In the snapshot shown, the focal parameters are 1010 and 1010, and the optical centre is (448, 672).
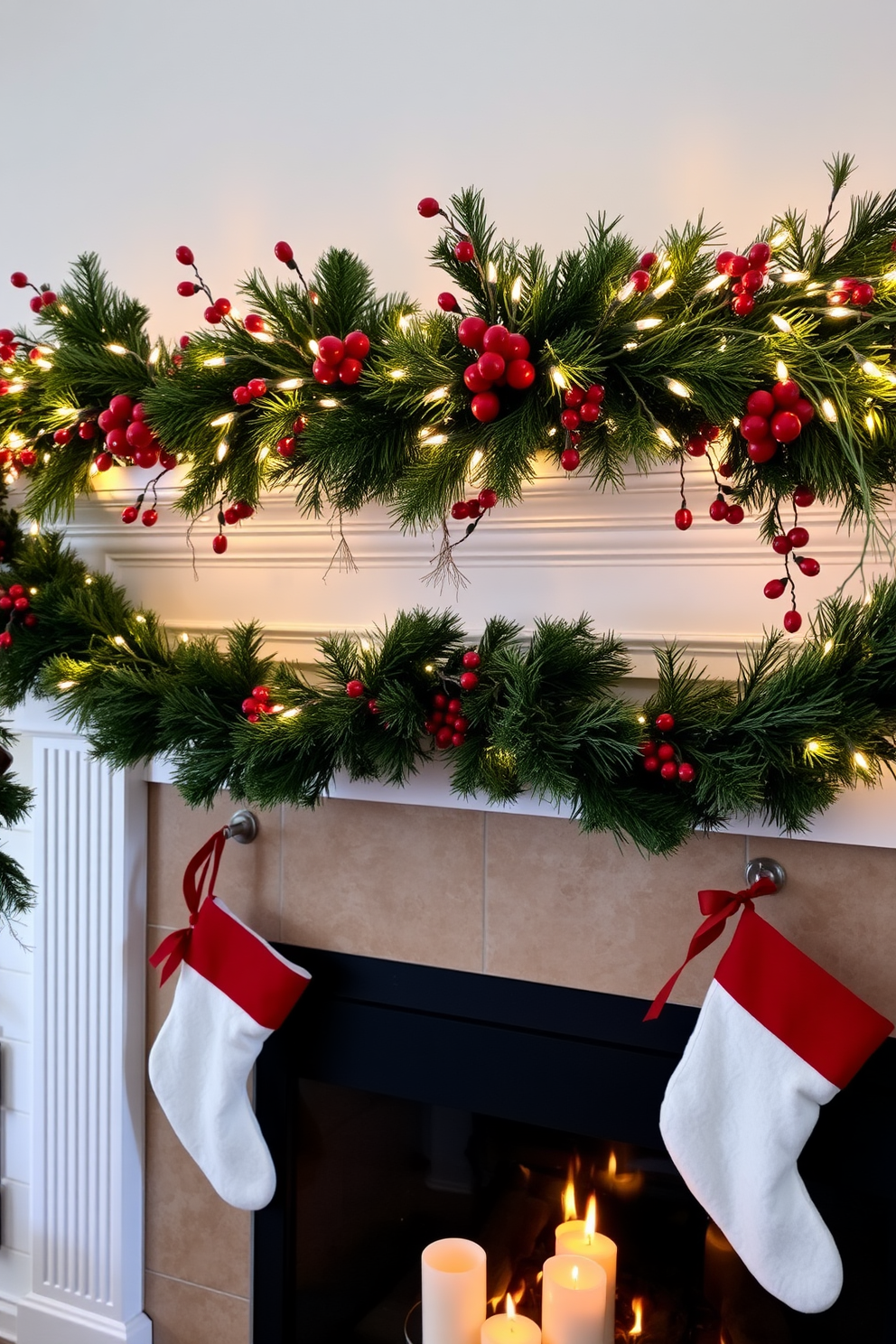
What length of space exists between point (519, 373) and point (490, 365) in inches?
1.1

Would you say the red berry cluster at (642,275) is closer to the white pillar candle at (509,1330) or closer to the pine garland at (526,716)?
the pine garland at (526,716)

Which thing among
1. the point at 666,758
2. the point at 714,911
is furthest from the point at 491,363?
the point at 714,911

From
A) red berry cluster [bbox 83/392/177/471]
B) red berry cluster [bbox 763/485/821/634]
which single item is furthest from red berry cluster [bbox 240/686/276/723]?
red berry cluster [bbox 763/485/821/634]

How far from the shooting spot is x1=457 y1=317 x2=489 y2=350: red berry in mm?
867

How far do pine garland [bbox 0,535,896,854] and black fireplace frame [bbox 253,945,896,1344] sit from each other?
0.25 metres

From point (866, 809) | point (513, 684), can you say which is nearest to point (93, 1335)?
point (513, 684)

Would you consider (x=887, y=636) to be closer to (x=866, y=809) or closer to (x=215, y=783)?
(x=866, y=809)

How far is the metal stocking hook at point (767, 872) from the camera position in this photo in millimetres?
1061

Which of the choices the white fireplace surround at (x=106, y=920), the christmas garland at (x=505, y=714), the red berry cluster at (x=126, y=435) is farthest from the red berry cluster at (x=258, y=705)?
the red berry cluster at (x=126, y=435)

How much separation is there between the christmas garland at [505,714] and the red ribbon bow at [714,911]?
0.25ft

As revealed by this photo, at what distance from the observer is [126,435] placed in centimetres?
112

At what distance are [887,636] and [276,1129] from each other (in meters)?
1.00

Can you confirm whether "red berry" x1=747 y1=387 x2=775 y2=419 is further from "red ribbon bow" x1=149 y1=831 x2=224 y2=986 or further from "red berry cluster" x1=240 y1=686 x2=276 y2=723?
"red ribbon bow" x1=149 y1=831 x2=224 y2=986

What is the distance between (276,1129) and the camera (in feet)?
4.41
